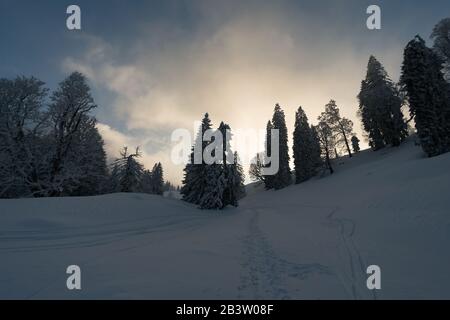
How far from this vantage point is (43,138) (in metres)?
18.3

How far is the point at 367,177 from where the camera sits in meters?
26.9

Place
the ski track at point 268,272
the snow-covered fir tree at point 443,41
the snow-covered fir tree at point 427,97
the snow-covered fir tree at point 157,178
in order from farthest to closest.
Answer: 1. the snow-covered fir tree at point 157,178
2. the snow-covered fir tree at point 443,41
3. the snow-covered fir tree at point 427,97
4. the ski track at point 268,272

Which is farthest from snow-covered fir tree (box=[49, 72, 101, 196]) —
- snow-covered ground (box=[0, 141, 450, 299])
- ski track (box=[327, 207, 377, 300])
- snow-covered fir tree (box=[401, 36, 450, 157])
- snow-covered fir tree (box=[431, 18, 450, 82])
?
snow-covered fir tree (box=[431, 18, 450, 82])

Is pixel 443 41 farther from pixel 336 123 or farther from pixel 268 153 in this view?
pixel 268 153

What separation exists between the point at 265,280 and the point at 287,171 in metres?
48.8

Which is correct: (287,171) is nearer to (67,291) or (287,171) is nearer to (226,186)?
(226,186)

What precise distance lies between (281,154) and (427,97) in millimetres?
30288

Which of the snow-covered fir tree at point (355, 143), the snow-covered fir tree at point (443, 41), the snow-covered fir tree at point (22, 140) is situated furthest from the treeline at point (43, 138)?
the snow-covered fir tree at point (355, 143)

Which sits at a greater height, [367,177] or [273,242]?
[367,177]

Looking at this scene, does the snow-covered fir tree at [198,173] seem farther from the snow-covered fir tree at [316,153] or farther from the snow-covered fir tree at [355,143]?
the snow-covered fir tree at [355,143]

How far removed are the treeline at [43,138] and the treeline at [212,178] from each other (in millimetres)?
14504

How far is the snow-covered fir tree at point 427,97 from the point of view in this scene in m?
25.5

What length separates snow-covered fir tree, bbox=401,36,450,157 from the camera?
25.5m
